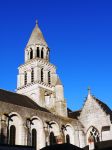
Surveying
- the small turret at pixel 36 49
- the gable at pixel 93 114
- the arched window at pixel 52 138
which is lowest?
the arched window at pixel 52 138

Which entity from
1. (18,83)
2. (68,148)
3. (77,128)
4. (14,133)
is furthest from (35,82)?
(68,148)

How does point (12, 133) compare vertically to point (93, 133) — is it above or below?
below

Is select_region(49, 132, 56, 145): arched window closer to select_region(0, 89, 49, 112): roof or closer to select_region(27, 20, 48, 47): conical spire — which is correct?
select_region(0, 89, 49, 112): roof

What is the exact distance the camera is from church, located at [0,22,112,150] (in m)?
34.6

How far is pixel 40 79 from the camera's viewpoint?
1911 inches

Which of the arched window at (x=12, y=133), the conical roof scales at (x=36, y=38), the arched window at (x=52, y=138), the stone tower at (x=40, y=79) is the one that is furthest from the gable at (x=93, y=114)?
the conical roof scales at (x=36, y=38)

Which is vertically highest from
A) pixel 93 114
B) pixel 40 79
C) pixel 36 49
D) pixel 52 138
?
pixel 36 49

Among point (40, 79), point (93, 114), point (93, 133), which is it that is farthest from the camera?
point (40, 79)

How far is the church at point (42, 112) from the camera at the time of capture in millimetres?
34594

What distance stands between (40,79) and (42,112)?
37.1ft

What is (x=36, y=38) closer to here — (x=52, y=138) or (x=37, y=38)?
(x=37, y=38)

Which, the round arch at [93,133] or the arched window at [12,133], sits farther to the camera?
the round arch at [93,133]

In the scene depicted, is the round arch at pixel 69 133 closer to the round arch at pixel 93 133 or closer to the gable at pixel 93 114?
the round arch at pixel 93 133

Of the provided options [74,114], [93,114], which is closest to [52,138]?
[93,114]
